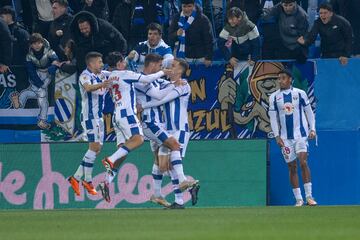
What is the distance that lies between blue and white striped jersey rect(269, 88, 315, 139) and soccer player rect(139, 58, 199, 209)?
2188 millimetres

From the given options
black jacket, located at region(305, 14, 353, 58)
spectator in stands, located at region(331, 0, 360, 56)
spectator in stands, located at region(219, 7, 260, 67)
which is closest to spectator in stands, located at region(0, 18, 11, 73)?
spectator in stands, located at region(219, 7, 260, 67)

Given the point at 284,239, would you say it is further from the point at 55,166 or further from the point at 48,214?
the point at 55,166

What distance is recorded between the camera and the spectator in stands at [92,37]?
22094 millimetres

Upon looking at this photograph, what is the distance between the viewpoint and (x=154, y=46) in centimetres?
2127

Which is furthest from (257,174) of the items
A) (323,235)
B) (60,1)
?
(323,235)

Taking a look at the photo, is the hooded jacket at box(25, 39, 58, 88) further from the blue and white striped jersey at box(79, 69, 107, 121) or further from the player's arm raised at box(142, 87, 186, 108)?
the player's arm raised at box(142, 87, 186, 108)

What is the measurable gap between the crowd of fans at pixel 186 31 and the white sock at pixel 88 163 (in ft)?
6.48

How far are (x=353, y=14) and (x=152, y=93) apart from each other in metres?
5.11

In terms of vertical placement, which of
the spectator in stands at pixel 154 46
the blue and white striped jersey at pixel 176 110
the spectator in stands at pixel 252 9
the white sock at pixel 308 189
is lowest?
the white sock at pixel 308 189

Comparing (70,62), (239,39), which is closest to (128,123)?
(70,62)

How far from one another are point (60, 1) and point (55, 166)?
3196 mm

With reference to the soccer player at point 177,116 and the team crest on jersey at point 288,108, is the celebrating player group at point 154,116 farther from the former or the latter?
the team crest on jersey at point 288,108

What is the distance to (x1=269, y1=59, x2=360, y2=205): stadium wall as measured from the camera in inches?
860

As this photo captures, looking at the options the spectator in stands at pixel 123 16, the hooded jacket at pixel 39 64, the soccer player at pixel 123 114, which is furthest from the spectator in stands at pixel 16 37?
the soccer player at pixel 123 114
